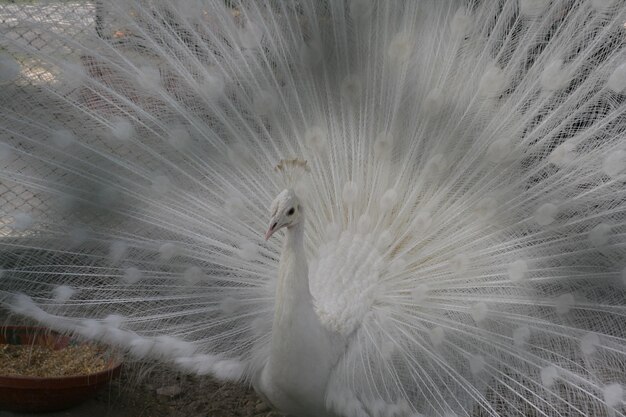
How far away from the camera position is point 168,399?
3.72m

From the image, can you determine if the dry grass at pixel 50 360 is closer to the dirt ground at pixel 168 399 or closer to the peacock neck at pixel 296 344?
the dirt ground at pixel 168 399

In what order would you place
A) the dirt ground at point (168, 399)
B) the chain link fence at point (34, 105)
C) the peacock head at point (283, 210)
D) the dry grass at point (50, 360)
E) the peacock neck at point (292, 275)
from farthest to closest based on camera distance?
the dirt ground at point (168, 399), the dry grass at point (50, 360), the chain link fence at point (34, 105), the peacock neck at point (292, 275), the peacock head at point (283, 210)

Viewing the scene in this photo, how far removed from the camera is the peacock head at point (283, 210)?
2.53 m

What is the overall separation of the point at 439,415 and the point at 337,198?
3.07 ft

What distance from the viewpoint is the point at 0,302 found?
2.93 m

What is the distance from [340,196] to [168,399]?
4.56 ft

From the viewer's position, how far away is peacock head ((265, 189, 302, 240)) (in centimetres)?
253

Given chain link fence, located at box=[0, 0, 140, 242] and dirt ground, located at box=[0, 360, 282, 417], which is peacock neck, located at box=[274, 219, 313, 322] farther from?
dirt ground, located at box=[0, 360, 282, 417]

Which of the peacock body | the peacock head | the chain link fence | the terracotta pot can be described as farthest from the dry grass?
the peacock head

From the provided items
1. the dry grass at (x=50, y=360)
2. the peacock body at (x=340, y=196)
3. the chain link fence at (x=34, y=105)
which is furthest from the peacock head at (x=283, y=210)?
the dry grass at (x=50, y=360)

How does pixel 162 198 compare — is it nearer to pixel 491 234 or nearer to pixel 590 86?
pixel 491 234

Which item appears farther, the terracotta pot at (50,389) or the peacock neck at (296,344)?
the terracotta pot at (50,389)

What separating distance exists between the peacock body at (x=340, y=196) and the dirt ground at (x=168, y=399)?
66cm

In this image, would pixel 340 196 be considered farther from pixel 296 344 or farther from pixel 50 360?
pixel 50 360
